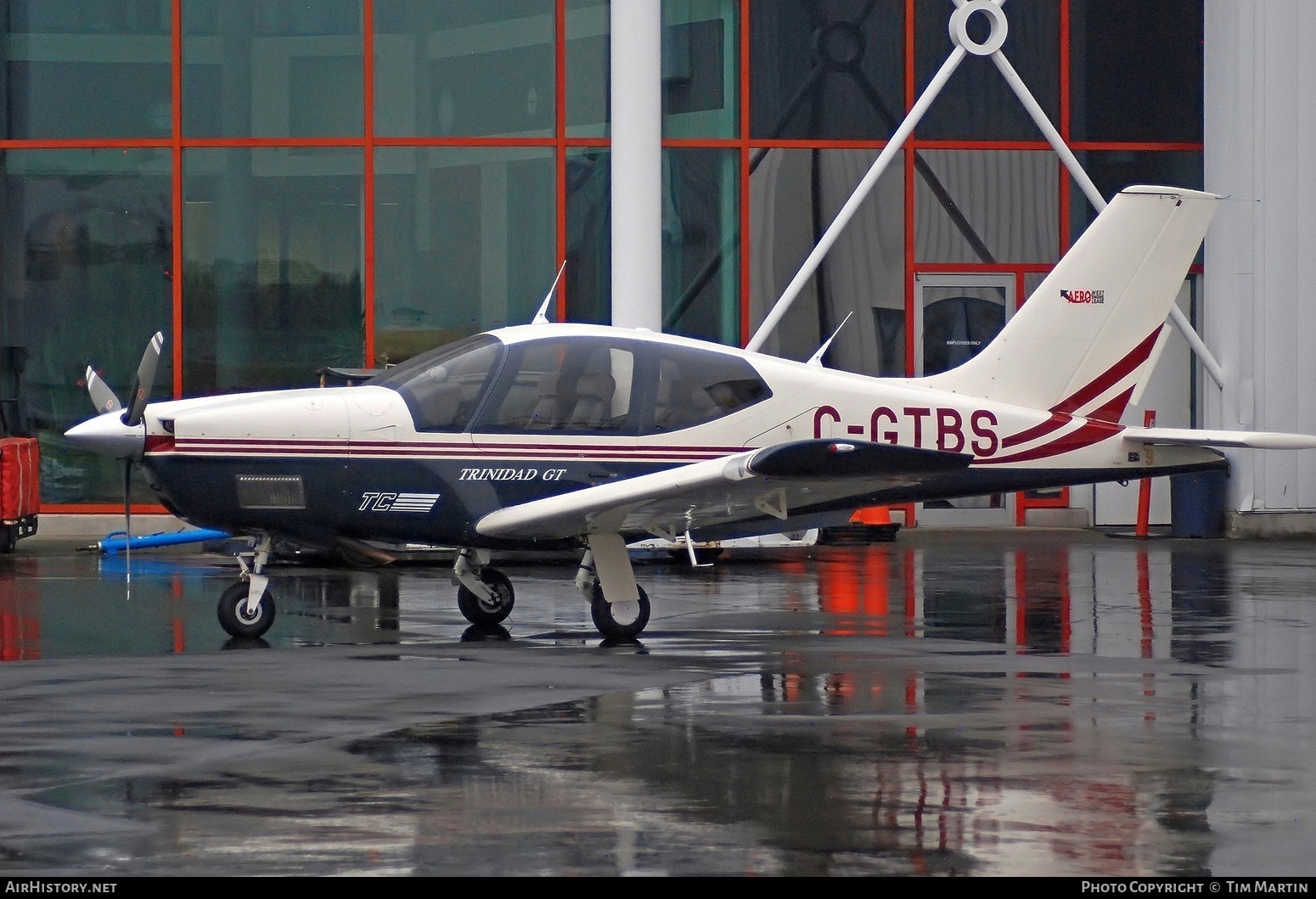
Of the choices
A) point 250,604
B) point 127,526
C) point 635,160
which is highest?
point 635,160

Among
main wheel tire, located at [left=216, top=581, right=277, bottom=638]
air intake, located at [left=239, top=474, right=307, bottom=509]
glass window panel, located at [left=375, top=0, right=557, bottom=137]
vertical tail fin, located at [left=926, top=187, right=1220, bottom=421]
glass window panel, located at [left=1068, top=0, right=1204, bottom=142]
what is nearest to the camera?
air intake, located at [left=239, top=474, right=307, bottom=509]

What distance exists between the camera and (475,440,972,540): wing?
10680 millimetres

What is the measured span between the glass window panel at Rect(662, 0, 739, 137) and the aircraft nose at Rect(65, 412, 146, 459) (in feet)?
40.4

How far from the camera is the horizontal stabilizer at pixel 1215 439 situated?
1277 cm

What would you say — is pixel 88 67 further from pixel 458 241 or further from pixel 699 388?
pixel 699 388

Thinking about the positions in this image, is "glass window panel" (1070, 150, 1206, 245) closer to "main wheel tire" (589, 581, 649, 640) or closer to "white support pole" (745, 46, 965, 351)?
"white support pole" (745, 46, 965, 351)

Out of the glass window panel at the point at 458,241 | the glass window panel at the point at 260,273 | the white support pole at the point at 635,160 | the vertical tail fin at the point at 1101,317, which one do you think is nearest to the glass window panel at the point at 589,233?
the glass window panel at the point at 458,241

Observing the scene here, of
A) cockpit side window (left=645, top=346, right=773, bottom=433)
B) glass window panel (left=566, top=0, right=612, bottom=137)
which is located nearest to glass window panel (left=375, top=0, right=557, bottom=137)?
glass window panel (left=566, top=0, right=612, bottom=137)

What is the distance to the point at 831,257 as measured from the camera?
23078mm

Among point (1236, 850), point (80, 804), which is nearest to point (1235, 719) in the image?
point (1236, 850)

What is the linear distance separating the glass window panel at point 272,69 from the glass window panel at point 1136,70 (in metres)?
8.98

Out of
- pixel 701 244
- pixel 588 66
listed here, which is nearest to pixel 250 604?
pixel 701 244

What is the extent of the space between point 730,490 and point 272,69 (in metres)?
13.3
